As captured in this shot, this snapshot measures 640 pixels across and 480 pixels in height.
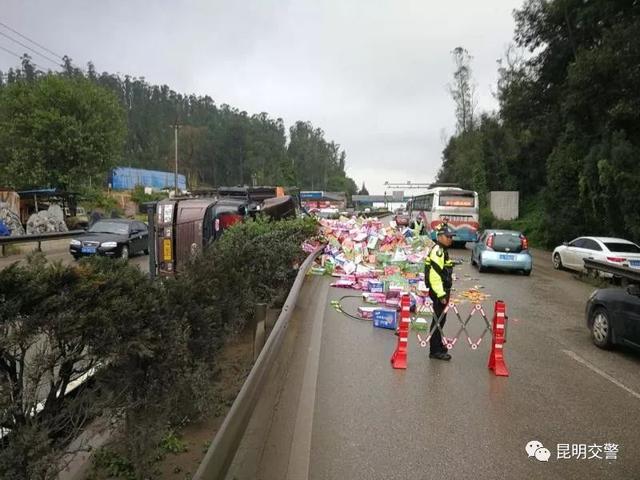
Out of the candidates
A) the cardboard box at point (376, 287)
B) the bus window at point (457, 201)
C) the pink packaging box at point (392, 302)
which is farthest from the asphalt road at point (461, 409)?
the bus window at point (457, 201)

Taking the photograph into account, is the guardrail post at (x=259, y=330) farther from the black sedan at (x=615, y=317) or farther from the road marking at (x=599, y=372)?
the black sedan at (x=615, y=317)

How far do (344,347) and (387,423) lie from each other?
2858 millimetres

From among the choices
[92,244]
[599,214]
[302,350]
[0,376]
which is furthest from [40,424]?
[599,214]

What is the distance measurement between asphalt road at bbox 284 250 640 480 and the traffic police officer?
0.24m

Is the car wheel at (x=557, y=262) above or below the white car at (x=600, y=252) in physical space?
below

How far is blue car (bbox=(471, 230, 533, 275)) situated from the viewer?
17797mm

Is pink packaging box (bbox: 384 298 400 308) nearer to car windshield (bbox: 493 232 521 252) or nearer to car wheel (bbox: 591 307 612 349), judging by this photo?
car wheel (bbox: 591 307 612 349)

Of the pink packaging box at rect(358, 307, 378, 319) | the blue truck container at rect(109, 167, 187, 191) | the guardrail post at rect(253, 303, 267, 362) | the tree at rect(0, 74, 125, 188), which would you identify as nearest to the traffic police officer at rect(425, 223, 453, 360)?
the guardrail post at rect(253, 303, 267, 362)

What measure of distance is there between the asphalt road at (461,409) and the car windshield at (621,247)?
940 cm

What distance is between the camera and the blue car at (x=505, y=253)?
58.4 ft

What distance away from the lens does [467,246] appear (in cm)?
3150

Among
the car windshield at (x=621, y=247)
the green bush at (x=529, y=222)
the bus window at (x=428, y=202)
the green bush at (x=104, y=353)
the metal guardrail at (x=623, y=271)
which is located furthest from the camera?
the green bush at (x=529, y=222)

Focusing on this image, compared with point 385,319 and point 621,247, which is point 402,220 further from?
point 385,319

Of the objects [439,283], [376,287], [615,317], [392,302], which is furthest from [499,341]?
[376,287]
